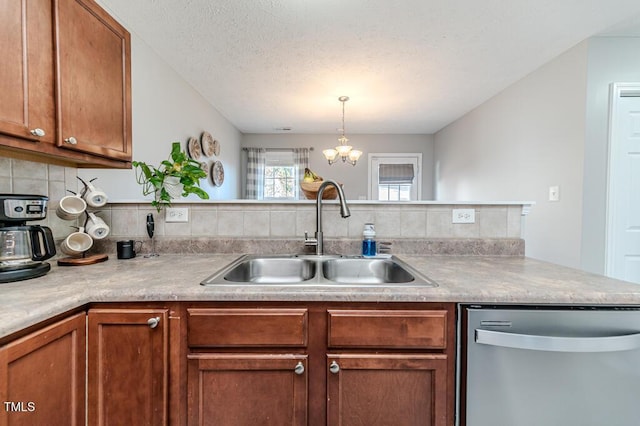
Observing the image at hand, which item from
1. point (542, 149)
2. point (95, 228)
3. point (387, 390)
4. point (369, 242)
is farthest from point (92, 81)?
point (542, 149)

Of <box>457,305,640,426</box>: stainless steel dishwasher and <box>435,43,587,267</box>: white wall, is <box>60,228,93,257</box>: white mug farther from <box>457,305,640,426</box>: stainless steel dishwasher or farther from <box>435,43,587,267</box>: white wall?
<box>435,43,587,267</box>: white wall

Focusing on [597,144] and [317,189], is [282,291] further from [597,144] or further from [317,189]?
[597,144]

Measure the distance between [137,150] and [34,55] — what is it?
1.28 meters

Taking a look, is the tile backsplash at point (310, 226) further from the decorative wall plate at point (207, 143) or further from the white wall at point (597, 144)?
the decorative wall plate at point (207, 143)

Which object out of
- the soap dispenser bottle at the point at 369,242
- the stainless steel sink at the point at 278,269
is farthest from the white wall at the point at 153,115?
the soap dispenser bottle at the point at 369,242

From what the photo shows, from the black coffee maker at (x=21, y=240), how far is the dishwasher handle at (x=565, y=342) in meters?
1.54

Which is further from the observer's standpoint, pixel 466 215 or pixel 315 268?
pixel 466 215

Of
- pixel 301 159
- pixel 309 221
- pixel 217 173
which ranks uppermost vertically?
pixel 301 159

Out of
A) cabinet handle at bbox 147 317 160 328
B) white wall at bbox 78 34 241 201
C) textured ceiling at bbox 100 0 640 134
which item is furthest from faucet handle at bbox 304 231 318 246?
textured ceiling at bbox 100 0 640 134

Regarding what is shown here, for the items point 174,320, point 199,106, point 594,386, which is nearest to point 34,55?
point 174,320

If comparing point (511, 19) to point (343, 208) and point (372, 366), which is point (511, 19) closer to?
point (343, 208)

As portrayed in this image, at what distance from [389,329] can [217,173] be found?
3.54 m

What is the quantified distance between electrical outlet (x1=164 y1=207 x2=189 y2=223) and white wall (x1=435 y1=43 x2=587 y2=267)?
8.51 ft

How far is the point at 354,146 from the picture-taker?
5516 millimetres
